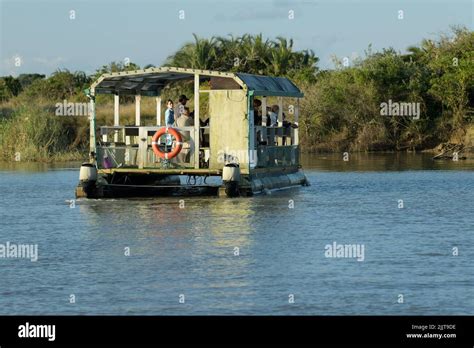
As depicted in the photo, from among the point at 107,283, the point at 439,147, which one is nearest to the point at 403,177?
the point at 439,147

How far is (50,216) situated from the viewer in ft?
86.9

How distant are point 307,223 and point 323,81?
3720 centimetres

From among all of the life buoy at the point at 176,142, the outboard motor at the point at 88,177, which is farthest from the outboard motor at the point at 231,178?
the outboard motor at the point at 88,177

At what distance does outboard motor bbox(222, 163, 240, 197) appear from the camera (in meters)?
28.1

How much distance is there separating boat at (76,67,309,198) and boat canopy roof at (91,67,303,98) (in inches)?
0.9

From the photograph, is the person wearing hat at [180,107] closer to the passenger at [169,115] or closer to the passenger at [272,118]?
the passenger at [169,115]

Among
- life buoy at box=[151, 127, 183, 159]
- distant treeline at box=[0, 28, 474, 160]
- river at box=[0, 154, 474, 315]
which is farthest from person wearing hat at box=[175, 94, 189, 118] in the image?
distant treeline at box=[0, 28, 474, 160]

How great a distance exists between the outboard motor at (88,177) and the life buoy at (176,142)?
1553 millimetres

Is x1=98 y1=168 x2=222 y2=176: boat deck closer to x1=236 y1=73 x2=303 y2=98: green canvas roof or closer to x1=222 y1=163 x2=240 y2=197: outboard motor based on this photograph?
x1=222 y1=163 x2=240 y2=197: outboard motor

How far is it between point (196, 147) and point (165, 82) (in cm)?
473

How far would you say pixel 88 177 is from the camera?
2903 centimetres

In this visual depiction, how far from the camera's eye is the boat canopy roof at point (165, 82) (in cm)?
2878

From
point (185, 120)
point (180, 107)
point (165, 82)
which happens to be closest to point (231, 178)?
point (185, 120)
